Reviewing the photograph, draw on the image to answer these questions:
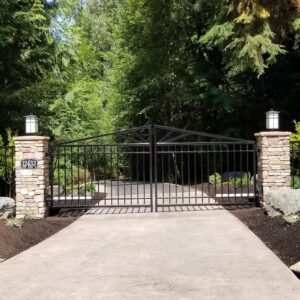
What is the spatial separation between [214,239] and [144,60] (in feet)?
45.5

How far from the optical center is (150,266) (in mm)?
5703

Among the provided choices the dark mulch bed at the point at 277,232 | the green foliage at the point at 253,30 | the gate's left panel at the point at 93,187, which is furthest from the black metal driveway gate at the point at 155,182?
the green foliage at the point at 253,30

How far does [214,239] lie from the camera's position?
23.9 ft

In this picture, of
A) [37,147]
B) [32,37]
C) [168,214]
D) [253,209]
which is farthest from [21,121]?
[253,209]

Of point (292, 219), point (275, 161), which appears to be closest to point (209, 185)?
point (275, 161)

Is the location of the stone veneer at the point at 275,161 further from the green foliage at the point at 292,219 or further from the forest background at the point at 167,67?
the forest background at the point at 167,67

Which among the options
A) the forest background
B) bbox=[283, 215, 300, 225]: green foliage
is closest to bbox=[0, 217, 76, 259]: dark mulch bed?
bbox=[283, 215, 300, 225]: green foliage

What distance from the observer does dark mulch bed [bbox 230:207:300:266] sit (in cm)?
621

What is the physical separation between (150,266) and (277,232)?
2.62 m

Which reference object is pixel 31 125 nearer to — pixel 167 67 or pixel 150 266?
pixel 150 266

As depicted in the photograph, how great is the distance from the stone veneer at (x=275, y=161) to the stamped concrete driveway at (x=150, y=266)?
6.65 ft

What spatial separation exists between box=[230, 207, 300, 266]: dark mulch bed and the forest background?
5.07 metres

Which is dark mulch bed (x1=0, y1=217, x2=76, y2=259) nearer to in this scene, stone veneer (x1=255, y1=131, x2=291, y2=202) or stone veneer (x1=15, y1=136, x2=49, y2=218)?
stone veneer (x1=15, y1=136, x2=49, y2=218)

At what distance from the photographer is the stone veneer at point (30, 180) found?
986 cm
